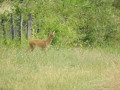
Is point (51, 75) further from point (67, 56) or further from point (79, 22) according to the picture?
point (79, 22)

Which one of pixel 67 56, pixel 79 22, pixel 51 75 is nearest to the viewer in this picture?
A: pixel 51 75

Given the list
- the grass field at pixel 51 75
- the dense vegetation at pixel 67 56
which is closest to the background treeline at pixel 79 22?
the dense vegetation at pixel 67 56

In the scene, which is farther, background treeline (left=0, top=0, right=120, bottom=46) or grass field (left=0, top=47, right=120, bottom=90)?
background treeline (left=0, top=0, right=120, bottom=46)

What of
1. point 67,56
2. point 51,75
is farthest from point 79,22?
point 51,75

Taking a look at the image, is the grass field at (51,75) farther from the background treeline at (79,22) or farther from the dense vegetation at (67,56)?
the background treeline at (79,22)

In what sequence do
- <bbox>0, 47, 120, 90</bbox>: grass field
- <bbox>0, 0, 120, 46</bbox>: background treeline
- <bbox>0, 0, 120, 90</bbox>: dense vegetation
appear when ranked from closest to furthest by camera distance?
<bbox>0, 47, 120, 90</bbox>: grass field, <bbox>0, 0, 120, 90</bbox>: dense vegetation, <bbox>0, 0, 120, 46</bbox>: background treeline

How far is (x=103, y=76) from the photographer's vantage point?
281 inches

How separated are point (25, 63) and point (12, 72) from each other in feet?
4.05

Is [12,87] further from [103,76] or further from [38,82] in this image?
[103,76]

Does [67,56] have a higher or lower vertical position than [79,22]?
lower

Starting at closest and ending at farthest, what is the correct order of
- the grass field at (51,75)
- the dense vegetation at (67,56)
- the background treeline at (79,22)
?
the grass field at (51,75), the dense vegetation at (67,56), the background treeline at (79,22)

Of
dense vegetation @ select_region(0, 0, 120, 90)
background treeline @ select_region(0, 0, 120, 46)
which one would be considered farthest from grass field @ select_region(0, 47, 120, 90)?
background treeline @ select_region(0, 0, 120, 46)

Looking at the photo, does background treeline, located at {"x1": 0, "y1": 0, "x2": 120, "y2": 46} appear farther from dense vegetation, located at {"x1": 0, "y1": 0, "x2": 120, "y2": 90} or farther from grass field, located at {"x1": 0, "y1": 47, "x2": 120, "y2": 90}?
grass field, located at {"x1": 0, "y1": 47, "x2": 120, "y2": 90}

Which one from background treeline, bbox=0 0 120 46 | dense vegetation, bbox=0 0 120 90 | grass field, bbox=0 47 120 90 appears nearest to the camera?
grass field, bbox=0 47 120 90
